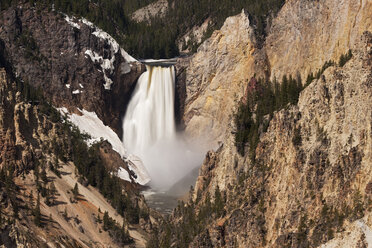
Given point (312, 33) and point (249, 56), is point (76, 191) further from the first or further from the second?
point (312, 33)

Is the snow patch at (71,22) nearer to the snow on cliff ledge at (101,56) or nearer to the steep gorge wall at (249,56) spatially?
the snow on cliff ledge at (101,56)

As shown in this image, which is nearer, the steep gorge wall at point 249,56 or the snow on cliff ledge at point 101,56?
the steep gorge wall at point 249,56

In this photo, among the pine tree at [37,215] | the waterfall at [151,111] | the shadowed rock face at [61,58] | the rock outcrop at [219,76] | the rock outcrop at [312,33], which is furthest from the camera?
the waterfall at [151,111]

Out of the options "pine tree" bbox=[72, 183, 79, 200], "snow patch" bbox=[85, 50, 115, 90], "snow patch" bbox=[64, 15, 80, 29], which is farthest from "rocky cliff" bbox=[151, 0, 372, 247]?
"snow patch" bbox=[64, 15, 80, 29]

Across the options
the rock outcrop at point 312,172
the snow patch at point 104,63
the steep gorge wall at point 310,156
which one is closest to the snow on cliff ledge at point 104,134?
the snow patch at point 104,63

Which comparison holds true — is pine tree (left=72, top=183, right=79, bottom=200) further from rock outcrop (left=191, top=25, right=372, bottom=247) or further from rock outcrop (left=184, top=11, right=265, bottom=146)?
rock outcrop (left=184, top=11, right=265, bottom=146)

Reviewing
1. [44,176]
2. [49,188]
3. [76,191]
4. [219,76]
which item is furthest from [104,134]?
[49,188]

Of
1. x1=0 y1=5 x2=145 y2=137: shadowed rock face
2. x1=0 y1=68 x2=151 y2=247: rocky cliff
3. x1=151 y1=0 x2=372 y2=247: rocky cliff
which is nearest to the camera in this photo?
x1=151 y1=0 x2=372 y2=247: rocky cliff
